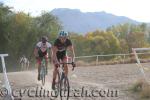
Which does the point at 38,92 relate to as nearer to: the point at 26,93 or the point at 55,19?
the point at 26,93

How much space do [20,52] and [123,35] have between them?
76.4m

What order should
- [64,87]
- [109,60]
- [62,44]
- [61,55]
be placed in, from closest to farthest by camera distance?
[64,87]
[62,44]
[61,55]
[109,60]

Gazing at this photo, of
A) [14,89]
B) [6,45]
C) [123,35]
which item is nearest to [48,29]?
[6,45]

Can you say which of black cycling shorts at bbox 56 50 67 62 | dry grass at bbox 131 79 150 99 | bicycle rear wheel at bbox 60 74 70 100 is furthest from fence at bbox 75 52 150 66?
bicycle rear wheel at bbox 60 74 70 100

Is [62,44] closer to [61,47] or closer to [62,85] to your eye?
[61,47]

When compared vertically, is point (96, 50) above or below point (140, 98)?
below

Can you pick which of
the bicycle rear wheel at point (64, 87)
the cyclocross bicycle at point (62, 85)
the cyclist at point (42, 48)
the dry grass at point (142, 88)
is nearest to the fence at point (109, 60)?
the cyclist at point (42, 48)

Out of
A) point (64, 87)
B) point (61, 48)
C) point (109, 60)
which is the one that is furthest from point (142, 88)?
point (109, 60)

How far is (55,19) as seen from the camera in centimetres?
6900

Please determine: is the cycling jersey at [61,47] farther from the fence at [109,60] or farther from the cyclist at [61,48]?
the fence at [109,60]

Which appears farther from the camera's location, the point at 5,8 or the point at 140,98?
the point at 5,8

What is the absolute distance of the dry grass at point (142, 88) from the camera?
514 inches

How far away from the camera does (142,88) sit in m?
14.1

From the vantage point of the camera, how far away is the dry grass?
13.1 metres
